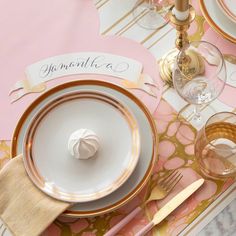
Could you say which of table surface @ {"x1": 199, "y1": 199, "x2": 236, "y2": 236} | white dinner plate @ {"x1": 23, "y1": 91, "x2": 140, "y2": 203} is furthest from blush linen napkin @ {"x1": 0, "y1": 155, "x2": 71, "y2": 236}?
table surface @ {"x1": 199, "y1": 199, "x2": 236, "y2": 236}

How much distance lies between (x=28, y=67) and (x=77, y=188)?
0.30 metres

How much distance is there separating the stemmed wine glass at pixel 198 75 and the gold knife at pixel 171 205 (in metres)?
0.13

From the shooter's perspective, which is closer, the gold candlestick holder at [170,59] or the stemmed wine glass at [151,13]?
the gold candlestick holder at [170,59]

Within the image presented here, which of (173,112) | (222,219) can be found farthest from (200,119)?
(222,219)

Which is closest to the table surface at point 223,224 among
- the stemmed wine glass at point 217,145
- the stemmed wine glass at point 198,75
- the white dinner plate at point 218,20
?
the stemmed wine glass at point 217,145

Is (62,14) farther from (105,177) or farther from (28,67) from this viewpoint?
(105,177)

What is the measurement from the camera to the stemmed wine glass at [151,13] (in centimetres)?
108

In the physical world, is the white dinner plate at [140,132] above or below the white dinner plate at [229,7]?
below

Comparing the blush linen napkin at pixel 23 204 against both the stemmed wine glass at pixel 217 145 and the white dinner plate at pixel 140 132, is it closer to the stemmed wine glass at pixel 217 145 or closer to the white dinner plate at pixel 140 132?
the white dinner plate at pixel 140 132

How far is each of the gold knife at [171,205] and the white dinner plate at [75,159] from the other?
91 mm

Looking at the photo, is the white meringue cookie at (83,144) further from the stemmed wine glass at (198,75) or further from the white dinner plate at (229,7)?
the white dinner plate at (229,7)

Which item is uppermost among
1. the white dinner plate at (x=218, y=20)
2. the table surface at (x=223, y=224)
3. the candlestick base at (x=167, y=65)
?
the white dinner plate at (x=218, y=20)

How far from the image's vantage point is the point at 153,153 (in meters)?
0.94

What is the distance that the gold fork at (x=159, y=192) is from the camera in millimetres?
916
